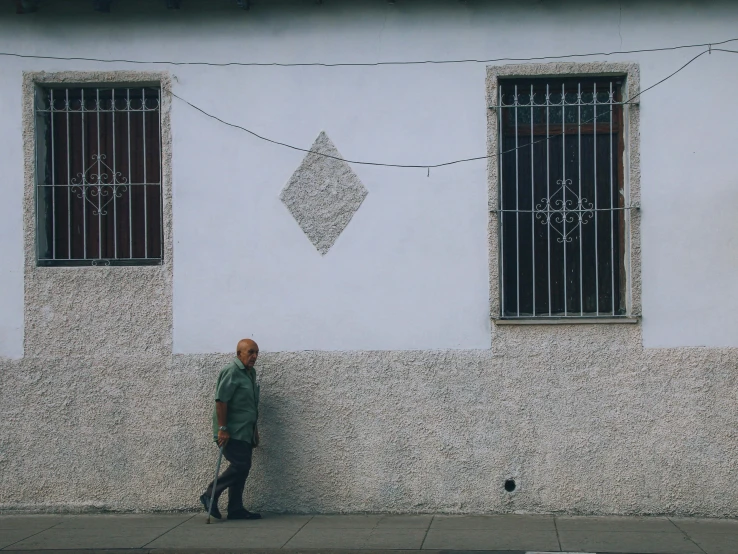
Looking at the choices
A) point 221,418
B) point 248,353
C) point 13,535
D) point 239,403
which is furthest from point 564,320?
point 13,535

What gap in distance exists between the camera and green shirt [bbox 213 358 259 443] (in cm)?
755

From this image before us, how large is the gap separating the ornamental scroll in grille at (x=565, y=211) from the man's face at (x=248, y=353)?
2645 mm

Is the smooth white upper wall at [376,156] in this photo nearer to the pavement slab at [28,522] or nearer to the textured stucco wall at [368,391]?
the textured stucco wall at [368,391]

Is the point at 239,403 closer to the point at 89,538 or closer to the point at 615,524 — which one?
the point at 89,538

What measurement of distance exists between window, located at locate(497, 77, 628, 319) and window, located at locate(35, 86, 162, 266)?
309 cm

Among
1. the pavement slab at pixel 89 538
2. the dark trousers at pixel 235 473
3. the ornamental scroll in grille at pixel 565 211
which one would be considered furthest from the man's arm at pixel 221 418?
the ornamental scroll in grille at pixel 565 211

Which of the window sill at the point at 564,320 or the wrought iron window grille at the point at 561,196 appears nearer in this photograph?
the window sill at the point at 564,320

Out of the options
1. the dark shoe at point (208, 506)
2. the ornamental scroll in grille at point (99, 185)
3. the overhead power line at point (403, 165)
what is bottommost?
the dark shoe at point (208, 506)

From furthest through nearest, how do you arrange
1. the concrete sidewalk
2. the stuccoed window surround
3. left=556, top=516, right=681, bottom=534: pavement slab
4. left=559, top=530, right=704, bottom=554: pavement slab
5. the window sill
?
the stuccoed window surround → the window sill → left=556, top=516, right=681, bottom=534: pavement slab → the concrete sidewalk → left=559, top=530, right=704, bottom=554: pavement slab

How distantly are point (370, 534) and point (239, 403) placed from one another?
1492mm

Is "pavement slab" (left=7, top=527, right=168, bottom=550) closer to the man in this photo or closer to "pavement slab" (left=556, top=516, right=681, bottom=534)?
the man

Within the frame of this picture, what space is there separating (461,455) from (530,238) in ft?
6.35

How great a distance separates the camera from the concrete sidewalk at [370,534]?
6.64 meters

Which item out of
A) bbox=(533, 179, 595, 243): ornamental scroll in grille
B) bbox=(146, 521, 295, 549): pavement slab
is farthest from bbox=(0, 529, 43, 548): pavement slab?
bbox=(533, 179, 595, 243): ornamental scroll in grille
